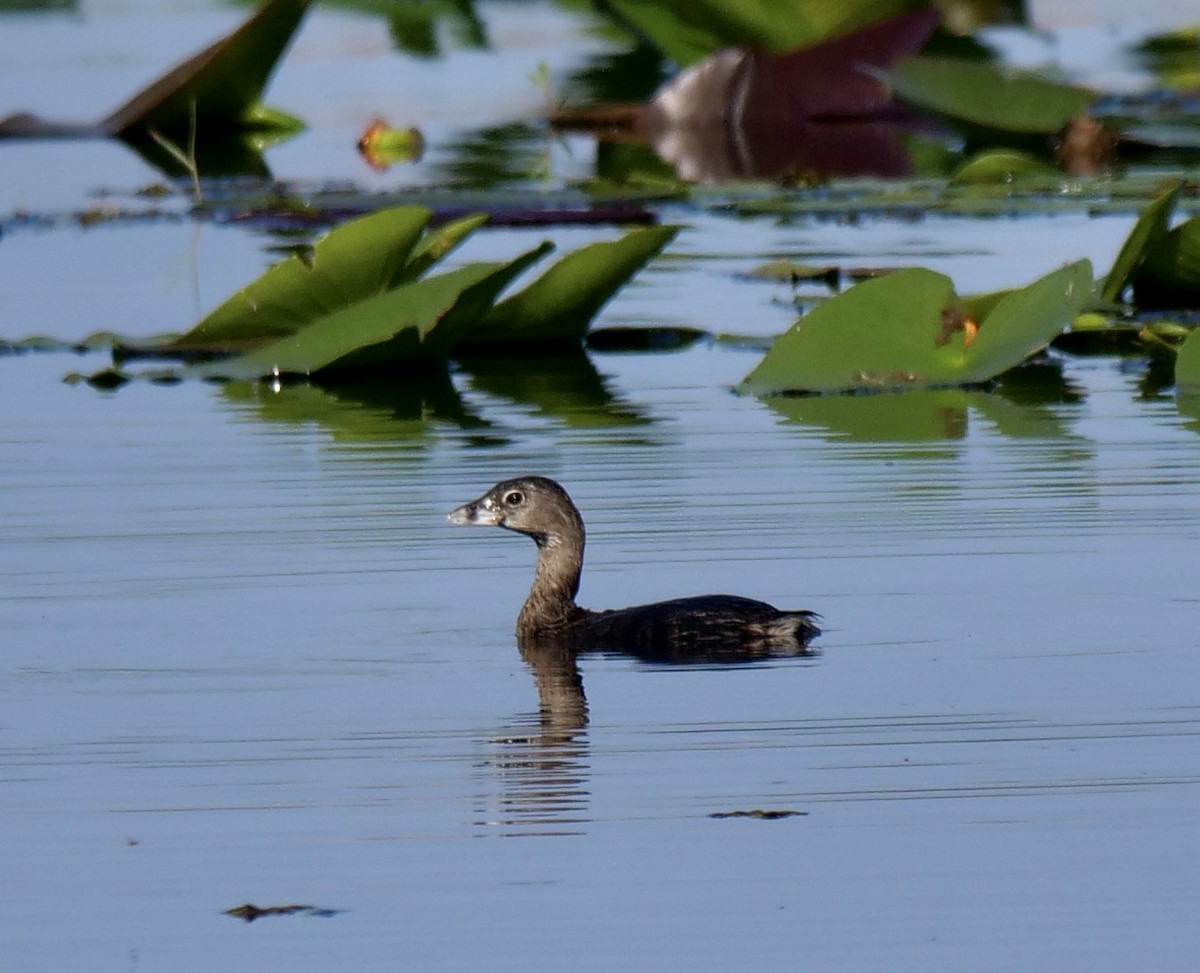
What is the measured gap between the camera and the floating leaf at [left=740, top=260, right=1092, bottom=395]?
33.1 feet

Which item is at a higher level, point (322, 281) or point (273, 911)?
point (322, 281)

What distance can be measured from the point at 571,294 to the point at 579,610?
12.9 ft

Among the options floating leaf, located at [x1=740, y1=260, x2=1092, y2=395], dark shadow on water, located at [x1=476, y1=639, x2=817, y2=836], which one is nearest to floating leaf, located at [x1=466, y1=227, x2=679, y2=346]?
floating leaf, located at [x1=740, y1=260, x2=1092, y2=395]

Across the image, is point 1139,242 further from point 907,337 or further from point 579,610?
point 579,610

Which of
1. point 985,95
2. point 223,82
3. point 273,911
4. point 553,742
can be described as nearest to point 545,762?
point 553,742

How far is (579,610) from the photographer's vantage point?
7.61m

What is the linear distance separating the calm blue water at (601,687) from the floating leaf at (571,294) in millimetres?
334

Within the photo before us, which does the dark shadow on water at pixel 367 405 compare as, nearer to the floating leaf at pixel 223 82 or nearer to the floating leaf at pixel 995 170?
the floating leaf at pixel 995 170

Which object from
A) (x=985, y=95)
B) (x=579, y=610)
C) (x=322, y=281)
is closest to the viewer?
(x=579, y=610)

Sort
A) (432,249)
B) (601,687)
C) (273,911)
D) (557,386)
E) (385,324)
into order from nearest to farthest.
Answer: (273,911) < (601,687) < (385,324) < (432,249) < (557,386)

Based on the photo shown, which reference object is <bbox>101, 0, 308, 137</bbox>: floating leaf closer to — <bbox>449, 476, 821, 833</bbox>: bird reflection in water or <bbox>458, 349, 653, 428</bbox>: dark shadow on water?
<bbox>458, 349, 653, 428</bbox>: dark shadow on water

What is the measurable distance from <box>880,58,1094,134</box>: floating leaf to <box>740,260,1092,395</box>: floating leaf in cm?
626

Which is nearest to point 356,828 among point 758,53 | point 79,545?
point 79,545

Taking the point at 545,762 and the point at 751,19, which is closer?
the point at 545,762
